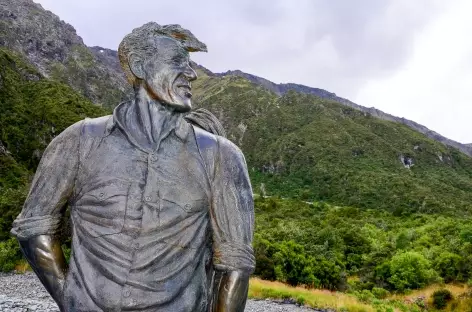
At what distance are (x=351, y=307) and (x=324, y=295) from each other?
6.24 feet

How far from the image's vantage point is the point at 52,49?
401ft

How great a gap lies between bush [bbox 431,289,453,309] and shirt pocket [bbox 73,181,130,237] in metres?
18.5

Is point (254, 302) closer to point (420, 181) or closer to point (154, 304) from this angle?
point (154, 304)

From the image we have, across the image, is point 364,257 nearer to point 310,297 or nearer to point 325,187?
point 310,297

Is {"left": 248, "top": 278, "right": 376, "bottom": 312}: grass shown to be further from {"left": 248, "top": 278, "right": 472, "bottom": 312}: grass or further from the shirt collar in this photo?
the shirt collar

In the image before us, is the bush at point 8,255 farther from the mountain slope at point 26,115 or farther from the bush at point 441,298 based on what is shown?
the bush at point 441,298

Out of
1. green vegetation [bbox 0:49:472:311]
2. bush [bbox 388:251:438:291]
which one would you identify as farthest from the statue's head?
bush [bbox 388:251:438:291]

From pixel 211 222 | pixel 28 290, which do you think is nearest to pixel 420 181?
pixel 28 290

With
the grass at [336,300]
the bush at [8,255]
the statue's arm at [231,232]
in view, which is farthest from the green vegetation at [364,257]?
the statue's arm at [231,232]

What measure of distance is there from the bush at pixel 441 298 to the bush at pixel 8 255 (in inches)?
592

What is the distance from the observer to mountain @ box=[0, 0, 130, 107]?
112 metres

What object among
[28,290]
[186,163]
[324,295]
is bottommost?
[28,290]

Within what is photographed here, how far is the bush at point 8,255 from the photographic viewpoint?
19328 millimetres

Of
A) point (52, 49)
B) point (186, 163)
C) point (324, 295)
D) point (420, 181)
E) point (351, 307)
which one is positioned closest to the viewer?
point (186, 163)
